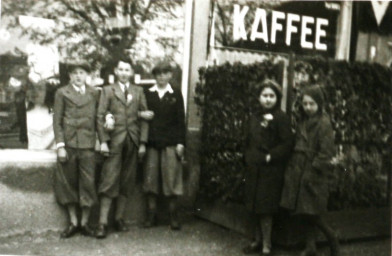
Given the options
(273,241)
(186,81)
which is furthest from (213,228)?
(186,81)

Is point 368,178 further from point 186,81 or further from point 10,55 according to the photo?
point 10,55

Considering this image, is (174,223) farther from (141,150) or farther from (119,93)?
(119,93)

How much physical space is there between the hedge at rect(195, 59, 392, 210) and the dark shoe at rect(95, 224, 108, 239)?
127 centimetres

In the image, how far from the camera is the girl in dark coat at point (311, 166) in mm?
4727

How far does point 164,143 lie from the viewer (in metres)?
5.62

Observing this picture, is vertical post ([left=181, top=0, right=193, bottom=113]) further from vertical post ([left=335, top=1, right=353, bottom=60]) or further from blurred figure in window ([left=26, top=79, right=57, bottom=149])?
vertical post ([left=335, top=1, right=353, bottom=60])

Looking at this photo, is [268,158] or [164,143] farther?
[164,143]

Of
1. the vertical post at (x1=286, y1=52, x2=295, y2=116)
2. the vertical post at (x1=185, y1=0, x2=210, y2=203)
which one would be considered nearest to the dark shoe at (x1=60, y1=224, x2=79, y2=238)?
the vertical post at (x1=185, y1=0, x2=210, y2=203)

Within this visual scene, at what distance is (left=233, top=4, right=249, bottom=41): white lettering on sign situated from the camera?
6.61 metres

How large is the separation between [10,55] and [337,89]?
317 cm

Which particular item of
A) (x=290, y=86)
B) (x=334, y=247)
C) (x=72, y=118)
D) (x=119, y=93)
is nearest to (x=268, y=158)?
(x=290, y=86)

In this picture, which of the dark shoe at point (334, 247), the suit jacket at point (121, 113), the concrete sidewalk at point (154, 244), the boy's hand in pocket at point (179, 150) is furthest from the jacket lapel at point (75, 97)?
the dark shoe at point (334, 247)

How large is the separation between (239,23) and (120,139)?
2265 mm

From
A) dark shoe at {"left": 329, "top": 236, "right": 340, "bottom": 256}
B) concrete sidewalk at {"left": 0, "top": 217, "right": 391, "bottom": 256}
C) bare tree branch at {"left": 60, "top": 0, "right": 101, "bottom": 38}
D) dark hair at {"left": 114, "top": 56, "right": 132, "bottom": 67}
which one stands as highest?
bare tree branch at {"left": 60, "top": 0, "right": 101, "bottom": 38}
